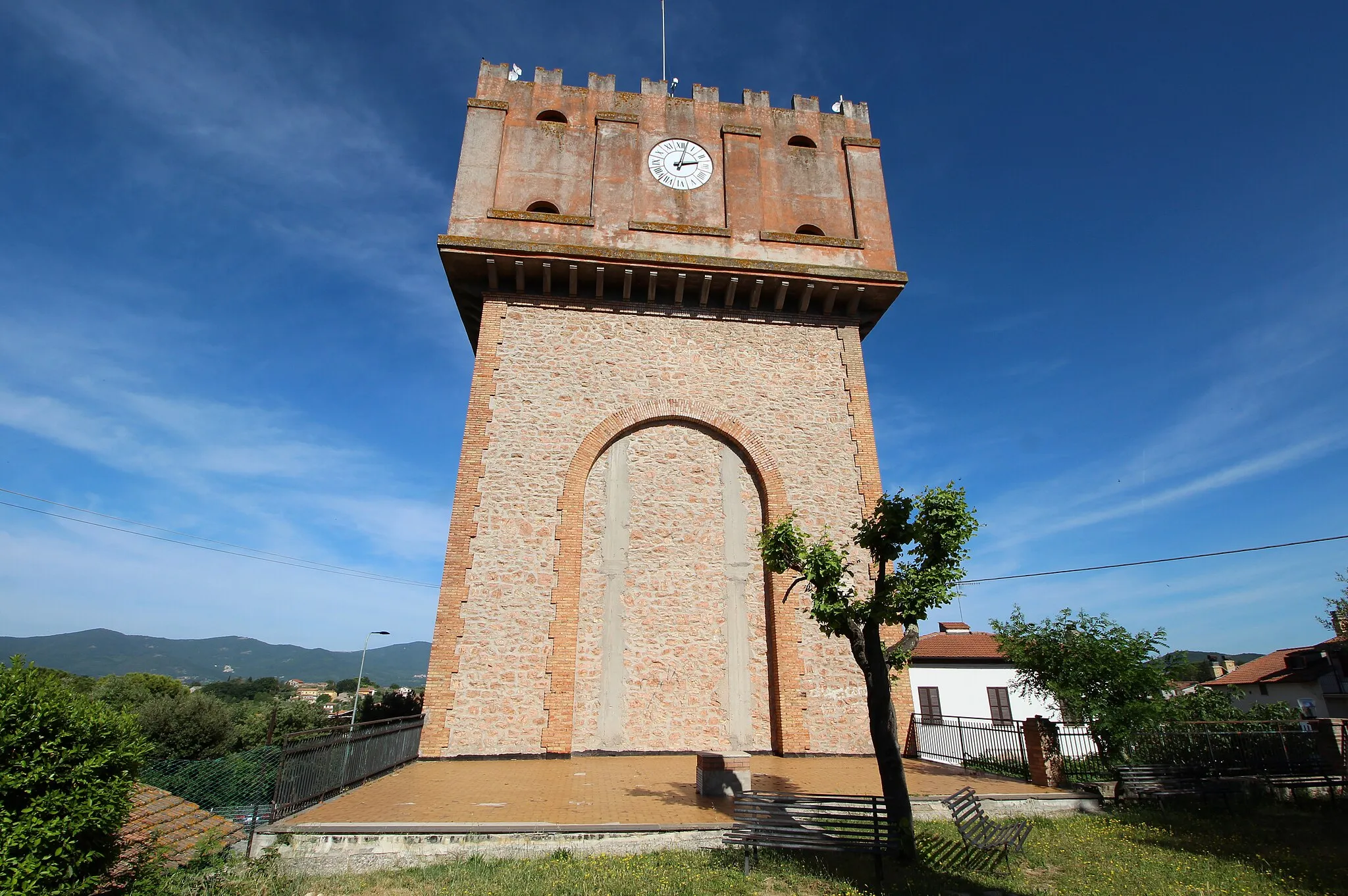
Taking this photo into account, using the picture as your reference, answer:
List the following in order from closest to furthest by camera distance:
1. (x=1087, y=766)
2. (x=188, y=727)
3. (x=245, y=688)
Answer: (x=1087, y=766) < (x=188, y=727) < (x=245, y=688)

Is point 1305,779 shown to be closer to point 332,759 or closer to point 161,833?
point 332,759

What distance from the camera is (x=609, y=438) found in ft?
46.5

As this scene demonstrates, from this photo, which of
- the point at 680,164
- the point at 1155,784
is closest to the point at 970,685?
the point at 1155,784

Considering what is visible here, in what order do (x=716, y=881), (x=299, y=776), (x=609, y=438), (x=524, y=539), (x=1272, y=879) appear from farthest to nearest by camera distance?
(x=609, y=438), (x=524, y=539), (x=299, y=776), (x=1272, y=879), (x=716, y=881)

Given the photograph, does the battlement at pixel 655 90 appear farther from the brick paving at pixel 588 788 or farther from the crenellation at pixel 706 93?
the brick paving at pixel 588 788

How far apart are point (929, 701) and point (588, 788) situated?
74.7ft

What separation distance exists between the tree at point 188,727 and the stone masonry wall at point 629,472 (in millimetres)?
20327

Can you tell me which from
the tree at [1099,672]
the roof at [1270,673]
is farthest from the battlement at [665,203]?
the roof at [1270,673]

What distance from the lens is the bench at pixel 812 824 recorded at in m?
6.74

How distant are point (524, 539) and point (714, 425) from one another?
4.94 m

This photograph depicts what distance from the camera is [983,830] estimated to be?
7.49m

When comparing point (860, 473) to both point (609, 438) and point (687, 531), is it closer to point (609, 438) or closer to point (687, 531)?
point (687, 531)

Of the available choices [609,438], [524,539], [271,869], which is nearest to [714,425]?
[609,438]

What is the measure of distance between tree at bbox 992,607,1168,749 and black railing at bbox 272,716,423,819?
1309cm
